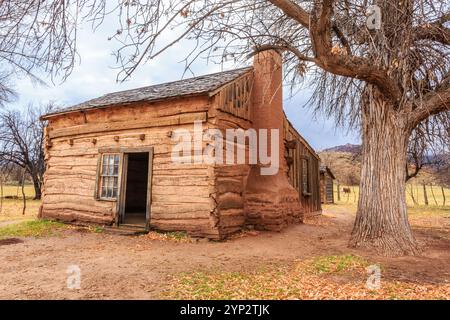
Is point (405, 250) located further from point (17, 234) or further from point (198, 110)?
point (17, 234)

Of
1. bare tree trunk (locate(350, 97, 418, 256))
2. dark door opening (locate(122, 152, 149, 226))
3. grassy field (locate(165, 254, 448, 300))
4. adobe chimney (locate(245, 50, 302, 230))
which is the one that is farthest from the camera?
dark door opening (locate(122, 152, 149, 226))

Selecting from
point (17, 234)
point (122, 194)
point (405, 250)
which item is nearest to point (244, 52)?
point (405, 250)

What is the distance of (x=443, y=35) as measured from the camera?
6.38m

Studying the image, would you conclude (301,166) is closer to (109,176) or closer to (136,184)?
(136,184)

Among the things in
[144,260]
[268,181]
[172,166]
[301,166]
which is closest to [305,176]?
[301,166]

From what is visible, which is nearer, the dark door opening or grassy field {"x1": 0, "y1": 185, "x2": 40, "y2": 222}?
the dark door opening

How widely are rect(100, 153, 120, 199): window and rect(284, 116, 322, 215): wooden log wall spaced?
668cm

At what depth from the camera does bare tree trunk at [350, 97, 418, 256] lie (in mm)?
6625

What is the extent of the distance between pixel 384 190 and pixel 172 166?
18.6 feet

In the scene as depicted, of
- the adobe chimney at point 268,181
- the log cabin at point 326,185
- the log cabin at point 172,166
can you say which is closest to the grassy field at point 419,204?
the log cabin at point 326,185

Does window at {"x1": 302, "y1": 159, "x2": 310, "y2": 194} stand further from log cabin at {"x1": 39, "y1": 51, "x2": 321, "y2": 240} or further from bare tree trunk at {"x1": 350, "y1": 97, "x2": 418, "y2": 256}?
bare tree trunk at {"x1": 350, "y1": 97, "x2": 418, "y2": 256}

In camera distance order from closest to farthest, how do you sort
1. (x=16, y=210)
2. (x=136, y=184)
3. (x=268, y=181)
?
(x=268, y=181) < (x=136, y=184) < (x=16, y=210)

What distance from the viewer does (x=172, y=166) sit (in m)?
8.91

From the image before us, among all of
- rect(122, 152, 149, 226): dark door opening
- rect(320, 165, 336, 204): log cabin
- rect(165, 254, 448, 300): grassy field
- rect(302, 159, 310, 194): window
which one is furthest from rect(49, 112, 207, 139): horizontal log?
rect(320, 165, 336, 204): log cabin
